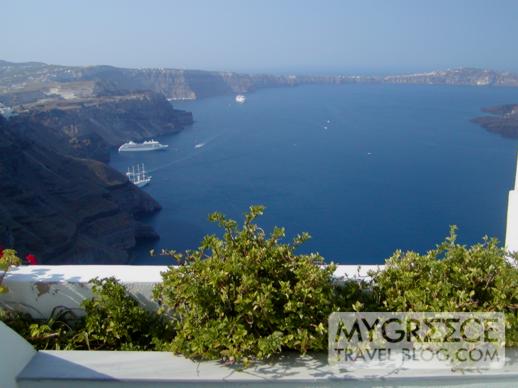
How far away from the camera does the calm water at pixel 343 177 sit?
990 inches

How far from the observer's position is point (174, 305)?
1166 millimetres

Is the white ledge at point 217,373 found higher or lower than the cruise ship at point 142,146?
higher

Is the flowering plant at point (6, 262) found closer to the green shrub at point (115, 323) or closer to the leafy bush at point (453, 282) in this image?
the green shrub at point (115, 323)

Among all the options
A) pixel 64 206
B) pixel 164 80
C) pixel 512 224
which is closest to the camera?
pixel 512 224

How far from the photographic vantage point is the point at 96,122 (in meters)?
45.4

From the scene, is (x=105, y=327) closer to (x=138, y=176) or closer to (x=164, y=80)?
(x=138, y=176)

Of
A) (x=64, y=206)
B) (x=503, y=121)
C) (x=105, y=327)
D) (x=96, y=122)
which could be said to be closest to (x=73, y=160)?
(x=64, y=206)

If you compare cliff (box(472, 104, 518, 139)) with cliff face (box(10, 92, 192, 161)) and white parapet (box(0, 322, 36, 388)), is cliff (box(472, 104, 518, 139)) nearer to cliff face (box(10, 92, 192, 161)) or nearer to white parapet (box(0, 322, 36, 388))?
cliff face (box(10, 92, 192, 161))

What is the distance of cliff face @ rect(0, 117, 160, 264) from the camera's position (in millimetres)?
20391

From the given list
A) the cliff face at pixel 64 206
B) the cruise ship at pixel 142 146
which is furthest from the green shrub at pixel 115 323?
the cruise ship at pixel 142 146

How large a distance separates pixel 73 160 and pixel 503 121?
38.5 meters

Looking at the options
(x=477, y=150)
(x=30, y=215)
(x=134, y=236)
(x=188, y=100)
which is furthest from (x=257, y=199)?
(x=188, y=100)

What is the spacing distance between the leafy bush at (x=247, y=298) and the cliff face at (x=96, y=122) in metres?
31.4

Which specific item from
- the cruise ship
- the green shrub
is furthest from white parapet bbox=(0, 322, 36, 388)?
the cruise ship
